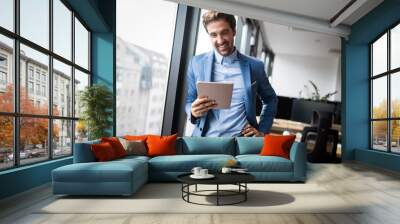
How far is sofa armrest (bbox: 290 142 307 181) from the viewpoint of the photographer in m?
5.38

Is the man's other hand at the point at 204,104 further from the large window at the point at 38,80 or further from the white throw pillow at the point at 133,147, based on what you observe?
the large window at the point at 38,80

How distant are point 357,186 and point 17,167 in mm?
4429

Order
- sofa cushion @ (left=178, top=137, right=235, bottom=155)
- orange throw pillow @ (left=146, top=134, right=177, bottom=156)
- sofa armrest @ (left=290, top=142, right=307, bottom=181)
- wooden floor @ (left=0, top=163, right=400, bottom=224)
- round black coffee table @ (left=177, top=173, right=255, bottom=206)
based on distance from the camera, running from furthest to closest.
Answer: sofa cushion @ (left=178, top=137, right=235, bottom=155), orange throw pillow @ (left=146, top=134, right=177, bottom=156), sofa armrest @ (left=290, top=142, right=307, bottom=181), round black coffee table @ (left=177, top=173, right=255, bottom=206), wooden floor @ (left=0, top=163, right=400, bottom=224)

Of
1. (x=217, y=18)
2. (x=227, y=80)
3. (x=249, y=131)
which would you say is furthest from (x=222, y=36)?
(x=249, y=131)

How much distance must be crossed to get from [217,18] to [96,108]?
2978 mm

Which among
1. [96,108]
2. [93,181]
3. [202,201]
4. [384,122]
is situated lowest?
[202,201]

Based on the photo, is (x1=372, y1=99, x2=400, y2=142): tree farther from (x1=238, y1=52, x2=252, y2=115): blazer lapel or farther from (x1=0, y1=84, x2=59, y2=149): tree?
(x1=0, y1=84, x2=59, y2=149): tree

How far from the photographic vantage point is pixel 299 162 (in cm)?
542

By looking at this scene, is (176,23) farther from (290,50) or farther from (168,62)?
(290,50)

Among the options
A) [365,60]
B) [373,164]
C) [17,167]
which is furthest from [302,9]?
[17,167]

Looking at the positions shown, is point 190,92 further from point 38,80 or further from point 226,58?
point 38,80

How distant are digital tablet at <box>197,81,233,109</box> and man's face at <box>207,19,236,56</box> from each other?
0.80 metres

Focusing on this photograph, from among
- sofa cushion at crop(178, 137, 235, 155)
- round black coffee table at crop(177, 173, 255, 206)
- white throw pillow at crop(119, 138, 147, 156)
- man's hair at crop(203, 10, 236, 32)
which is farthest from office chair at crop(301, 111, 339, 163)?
round black coffee table at crop(177, 173, 255, 206)

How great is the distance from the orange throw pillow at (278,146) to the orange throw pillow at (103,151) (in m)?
2.26
